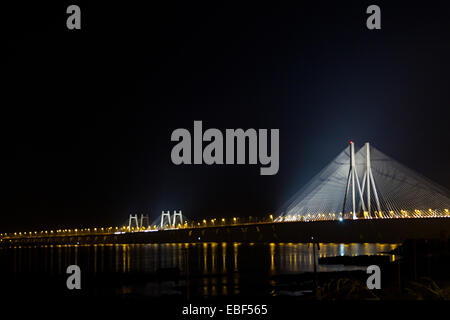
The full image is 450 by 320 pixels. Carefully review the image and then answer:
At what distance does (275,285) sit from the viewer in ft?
76.8

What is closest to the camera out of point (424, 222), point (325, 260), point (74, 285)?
point (74, 285)

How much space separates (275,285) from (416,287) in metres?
9.38

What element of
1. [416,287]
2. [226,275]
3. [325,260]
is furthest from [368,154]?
[416,287]

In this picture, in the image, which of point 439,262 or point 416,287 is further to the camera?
point 439,262

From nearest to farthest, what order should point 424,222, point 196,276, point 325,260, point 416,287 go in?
Result: 1. point 416,287
2. point 196,276
3. point 325,260
4. point 424,222

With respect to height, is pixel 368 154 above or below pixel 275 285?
above
